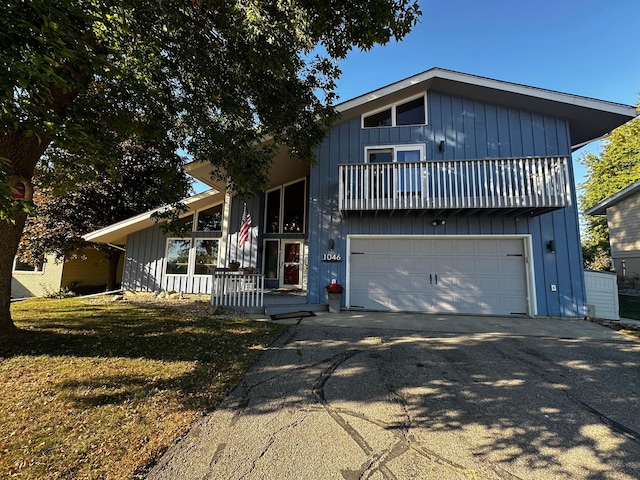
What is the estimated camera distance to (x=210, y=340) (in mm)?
5086

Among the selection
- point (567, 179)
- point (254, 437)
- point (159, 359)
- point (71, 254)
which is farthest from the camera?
point (71, 254)

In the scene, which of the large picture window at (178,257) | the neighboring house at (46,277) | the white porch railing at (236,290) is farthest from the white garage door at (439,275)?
the neighboring house at (46,277)

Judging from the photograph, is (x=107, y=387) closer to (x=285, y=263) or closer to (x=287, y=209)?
(x=285, y=263)

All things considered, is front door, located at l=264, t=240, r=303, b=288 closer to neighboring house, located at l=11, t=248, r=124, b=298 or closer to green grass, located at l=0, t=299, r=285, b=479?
green grass, located at l=0, t=299, r=285, b=479

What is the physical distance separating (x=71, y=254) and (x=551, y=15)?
61.6 feet

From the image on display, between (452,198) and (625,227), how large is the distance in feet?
47.9

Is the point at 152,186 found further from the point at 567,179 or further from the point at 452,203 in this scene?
the point at 567,179

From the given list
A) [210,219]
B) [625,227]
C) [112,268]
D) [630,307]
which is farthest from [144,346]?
[625,227]

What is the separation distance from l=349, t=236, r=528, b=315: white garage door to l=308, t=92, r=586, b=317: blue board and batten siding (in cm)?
35

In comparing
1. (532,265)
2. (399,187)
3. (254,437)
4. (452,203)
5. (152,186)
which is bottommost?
(254,437)

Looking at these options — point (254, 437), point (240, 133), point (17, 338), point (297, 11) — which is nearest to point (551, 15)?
point (297, 11)

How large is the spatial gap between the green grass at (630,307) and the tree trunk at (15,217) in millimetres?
14487

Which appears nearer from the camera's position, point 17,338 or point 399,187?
point 17,338

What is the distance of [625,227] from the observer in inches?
591
